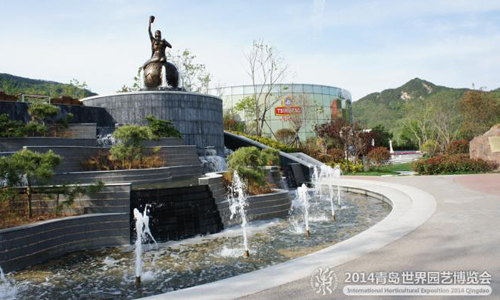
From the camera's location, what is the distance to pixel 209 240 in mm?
9438

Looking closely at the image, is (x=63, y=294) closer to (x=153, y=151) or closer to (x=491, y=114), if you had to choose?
(x=153, y=151)

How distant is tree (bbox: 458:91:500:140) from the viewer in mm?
35531

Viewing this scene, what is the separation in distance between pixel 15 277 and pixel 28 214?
2465 mm

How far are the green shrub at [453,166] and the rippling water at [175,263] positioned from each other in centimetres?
1267

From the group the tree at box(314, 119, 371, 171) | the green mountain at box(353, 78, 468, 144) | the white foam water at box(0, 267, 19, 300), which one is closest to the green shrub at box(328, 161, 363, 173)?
the tree at box(314, 119, 371, 171)

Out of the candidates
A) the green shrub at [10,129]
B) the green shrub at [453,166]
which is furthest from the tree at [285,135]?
the green shrub at [10,129]

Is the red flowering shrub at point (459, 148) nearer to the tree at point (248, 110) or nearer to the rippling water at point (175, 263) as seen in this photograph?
the tree at point (248, 110)

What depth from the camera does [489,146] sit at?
21266 mm

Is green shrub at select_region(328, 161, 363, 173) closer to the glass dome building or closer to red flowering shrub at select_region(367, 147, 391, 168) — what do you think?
red flowering shrub at select_region(367, 147, 391, 168)

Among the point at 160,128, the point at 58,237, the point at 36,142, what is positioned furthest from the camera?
the point at 160,128

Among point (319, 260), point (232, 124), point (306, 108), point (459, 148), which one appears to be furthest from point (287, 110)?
point (319, 260)

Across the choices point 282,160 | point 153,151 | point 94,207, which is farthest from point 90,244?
point 282,160

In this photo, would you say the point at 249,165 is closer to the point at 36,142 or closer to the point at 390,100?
the point at 36,142

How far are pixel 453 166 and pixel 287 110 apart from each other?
91.4ft
